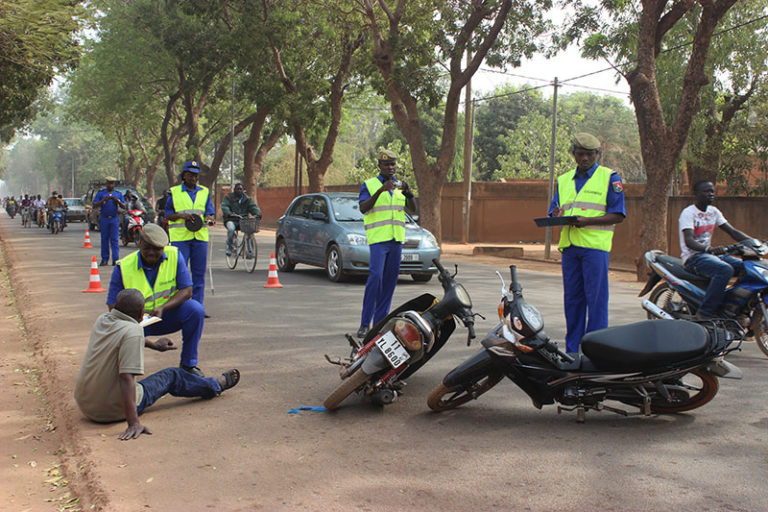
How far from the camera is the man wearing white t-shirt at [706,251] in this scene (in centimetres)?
757

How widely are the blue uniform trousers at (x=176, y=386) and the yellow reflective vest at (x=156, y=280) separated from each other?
510 millimetres

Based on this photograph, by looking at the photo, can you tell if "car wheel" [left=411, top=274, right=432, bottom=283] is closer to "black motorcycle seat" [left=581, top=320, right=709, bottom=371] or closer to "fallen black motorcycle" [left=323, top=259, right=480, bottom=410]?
"fallen black motorcycle" [left=323, top=259, right=480, bottom=410]

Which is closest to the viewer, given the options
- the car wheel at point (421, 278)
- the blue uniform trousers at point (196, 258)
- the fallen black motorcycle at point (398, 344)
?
the fallen black motorcycle at point (398, 344)

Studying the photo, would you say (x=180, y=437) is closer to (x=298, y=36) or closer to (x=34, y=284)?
(x=34, y=284)

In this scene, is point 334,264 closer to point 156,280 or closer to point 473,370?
point 156,280

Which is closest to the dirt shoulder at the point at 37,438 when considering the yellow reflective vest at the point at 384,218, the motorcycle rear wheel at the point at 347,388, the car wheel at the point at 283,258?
the motorcycle rear wheel at the point at 347,388

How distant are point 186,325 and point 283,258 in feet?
33.0

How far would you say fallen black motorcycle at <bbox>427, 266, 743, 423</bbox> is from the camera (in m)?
4.99

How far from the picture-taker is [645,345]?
497 cm

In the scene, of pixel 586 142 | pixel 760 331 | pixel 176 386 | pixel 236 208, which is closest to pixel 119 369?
pixel 176 386

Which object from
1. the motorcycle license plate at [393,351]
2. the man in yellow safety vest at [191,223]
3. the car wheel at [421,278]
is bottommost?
the car wheel at [421,278]

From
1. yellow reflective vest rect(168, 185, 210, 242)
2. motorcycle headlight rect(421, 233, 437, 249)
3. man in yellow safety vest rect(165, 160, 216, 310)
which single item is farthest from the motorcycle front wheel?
motorcycle headlight rect(421, 233, 437, 249)

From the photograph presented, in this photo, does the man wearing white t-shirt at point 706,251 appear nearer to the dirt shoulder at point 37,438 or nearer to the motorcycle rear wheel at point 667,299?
the motorcycle rear wheel at point 667,299

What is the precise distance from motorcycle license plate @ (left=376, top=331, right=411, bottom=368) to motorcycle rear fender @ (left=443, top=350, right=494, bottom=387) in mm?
343
